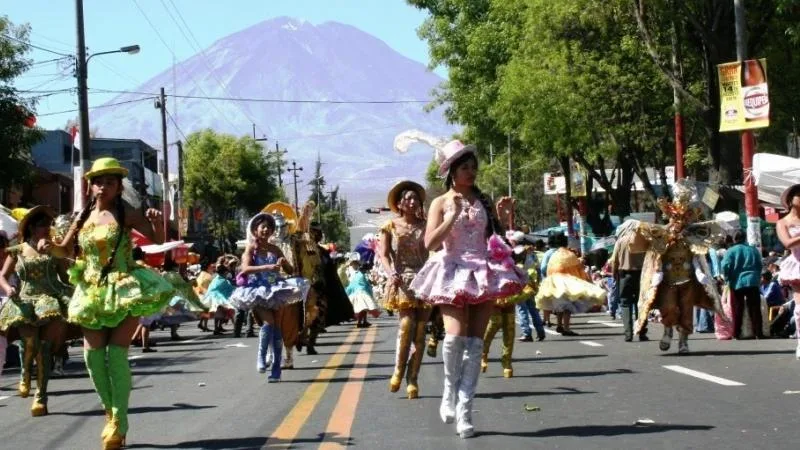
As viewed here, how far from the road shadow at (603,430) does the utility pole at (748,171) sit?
49.5ft

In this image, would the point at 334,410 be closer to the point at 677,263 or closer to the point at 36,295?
the point at 36,295

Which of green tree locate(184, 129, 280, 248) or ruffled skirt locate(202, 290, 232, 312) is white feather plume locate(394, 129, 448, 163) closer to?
ruffled skirt locate(202, 290, 232, 312)

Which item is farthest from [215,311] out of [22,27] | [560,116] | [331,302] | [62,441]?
[62,441]

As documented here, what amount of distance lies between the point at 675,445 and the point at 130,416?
17.1ft

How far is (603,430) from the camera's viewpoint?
9695mm

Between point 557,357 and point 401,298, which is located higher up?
point 401,298

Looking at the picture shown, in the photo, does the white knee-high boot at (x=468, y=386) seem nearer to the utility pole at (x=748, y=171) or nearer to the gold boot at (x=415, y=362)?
the gold boot at (x=415, y=362)

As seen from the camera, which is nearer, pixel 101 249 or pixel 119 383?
pixel 119 383

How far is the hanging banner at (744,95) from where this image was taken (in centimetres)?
2412

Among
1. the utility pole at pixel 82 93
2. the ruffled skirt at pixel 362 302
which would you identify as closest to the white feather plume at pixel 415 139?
the ruffled skirt at pixel 362 302

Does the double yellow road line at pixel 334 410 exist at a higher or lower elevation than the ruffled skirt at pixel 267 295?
lower

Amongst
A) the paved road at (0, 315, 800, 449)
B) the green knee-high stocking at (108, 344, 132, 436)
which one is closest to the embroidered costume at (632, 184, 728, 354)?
the paved road at (0, 315, 800, 449)

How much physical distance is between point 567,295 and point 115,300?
1545 centimetres

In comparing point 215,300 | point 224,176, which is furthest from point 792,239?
point 224,176
